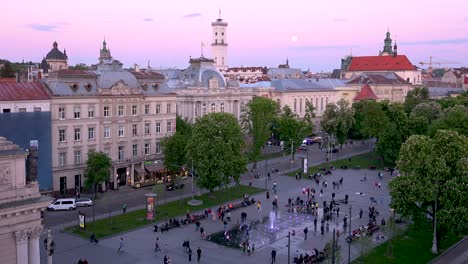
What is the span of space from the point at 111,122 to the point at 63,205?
13320 millimetres

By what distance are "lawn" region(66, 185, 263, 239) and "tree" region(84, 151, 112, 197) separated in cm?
669

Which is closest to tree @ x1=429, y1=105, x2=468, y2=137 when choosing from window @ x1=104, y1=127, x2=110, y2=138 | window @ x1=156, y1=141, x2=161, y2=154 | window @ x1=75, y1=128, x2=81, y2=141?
window @ x1=156, y1=141, x2=161, y2=154

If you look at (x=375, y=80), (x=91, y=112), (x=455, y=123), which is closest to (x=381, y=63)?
(x=375, y=80)

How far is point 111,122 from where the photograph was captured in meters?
61.5

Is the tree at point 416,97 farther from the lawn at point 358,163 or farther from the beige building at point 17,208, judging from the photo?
the beige building at point 17,208

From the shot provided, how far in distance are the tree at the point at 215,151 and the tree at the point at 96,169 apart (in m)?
9.03

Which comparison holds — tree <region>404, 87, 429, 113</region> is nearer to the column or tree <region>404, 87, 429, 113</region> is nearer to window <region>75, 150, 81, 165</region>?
the column

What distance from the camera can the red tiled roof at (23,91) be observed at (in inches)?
2093

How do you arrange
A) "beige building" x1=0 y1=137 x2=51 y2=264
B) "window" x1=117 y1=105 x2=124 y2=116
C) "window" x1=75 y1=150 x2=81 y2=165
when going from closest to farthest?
"beige building" x1=0 y1=137 x2=51 y2=264 → "window" x1=75 y1=150 x2=81 y2=165 → "window" x1=117 y1=105 x2=124 y2=116

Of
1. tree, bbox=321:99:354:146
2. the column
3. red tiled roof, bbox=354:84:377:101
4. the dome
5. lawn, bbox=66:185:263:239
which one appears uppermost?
the dome

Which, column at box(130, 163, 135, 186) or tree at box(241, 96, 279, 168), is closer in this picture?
column at box(130, 163, 135, 186)

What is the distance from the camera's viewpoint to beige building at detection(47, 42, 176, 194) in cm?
5711

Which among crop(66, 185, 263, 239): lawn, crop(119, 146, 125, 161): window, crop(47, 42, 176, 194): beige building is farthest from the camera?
crop(119, 146, 125, 161): window

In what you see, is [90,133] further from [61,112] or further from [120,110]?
[120,110]
